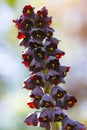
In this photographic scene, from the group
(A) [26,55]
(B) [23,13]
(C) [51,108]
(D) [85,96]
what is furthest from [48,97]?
(D) [85,96]

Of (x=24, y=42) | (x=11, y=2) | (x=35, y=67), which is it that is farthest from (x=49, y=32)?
(x=11, y=2)

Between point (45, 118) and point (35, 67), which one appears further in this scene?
point (35, 67)

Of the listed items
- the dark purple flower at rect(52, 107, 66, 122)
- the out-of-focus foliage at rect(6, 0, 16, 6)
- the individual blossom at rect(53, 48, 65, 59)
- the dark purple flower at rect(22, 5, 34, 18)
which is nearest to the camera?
the dark purple flower at rect(52, 107, 66, 122)

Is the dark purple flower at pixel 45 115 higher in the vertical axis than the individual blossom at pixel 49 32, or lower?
lower

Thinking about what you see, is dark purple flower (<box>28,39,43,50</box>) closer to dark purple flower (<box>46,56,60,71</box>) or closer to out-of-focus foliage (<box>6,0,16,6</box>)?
dark purple flower (<box>46,56,60,71</box>)

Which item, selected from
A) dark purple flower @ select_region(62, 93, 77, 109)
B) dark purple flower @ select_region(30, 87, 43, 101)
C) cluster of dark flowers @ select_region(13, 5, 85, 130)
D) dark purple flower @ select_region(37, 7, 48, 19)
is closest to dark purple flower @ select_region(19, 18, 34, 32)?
cluster of dark flowers @ select_region(13, 5, 85, 130)

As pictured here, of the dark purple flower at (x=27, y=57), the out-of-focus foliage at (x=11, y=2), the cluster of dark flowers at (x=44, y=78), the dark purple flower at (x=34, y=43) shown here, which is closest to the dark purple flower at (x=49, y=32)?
the cluster of dark flowers at (x=44, y=78)

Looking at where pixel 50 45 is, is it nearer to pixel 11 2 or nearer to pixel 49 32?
pixel 49 32

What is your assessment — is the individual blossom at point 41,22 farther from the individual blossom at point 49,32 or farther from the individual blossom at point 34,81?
the individual blossom at point 34,81
